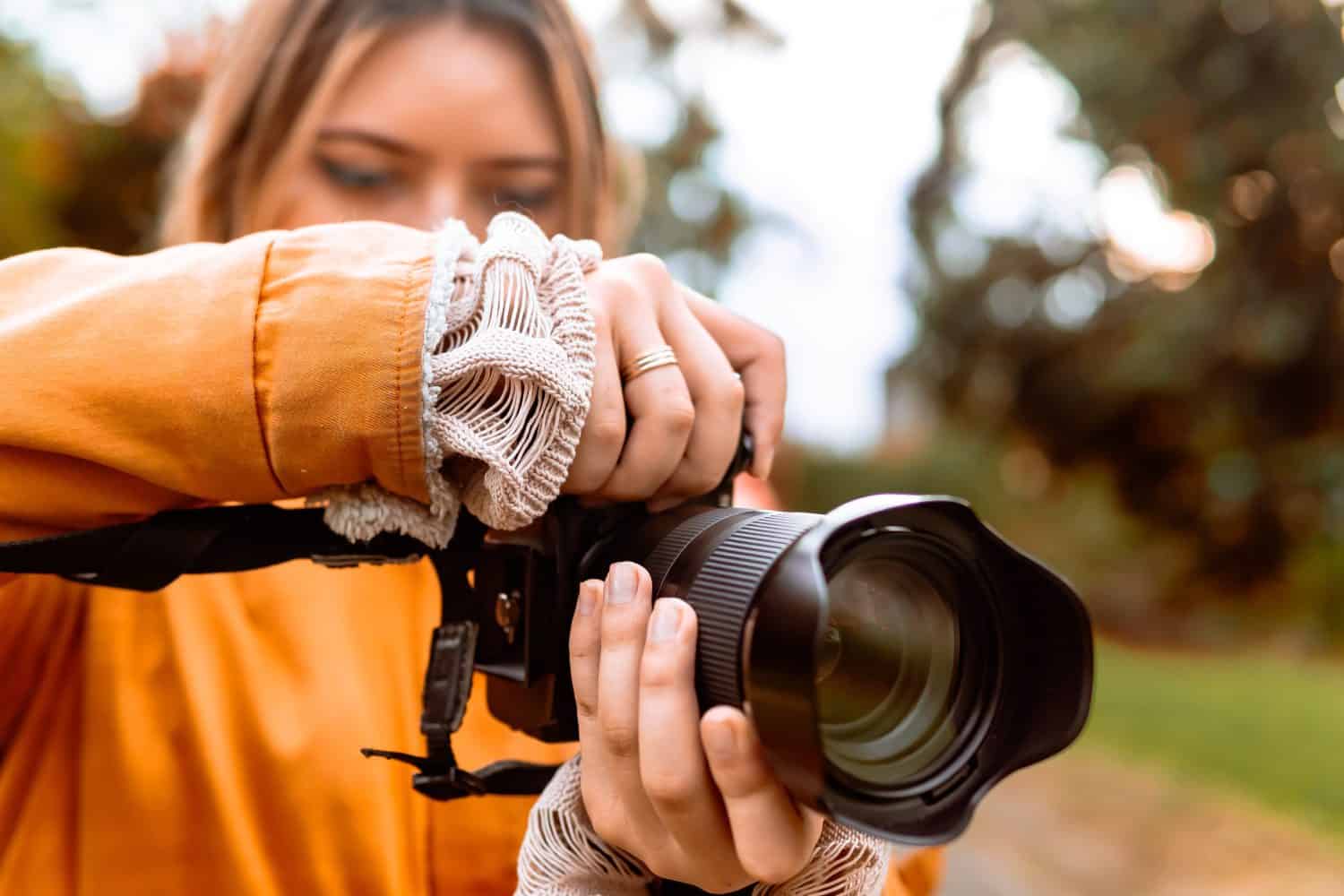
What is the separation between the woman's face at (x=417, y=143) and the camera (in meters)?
1.26

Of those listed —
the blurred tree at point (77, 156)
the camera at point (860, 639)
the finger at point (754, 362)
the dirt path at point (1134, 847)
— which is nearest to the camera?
the camera at point (860, 639)

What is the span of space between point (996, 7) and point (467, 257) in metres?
6.73

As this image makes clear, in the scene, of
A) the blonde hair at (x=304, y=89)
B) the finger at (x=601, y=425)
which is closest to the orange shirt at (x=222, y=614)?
the finger at (x=601, y=425)

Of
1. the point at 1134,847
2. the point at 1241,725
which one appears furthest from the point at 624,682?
the point at 1241,725

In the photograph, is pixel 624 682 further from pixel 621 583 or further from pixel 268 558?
pixel 268 558

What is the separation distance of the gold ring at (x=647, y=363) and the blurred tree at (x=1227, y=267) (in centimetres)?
547

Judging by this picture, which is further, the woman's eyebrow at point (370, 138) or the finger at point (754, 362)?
the woman's eyebrow at point (370, 138)

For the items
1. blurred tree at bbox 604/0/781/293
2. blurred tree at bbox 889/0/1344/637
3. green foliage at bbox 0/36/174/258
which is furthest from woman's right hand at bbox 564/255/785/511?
blurred tree at bbox 604/0/781/293

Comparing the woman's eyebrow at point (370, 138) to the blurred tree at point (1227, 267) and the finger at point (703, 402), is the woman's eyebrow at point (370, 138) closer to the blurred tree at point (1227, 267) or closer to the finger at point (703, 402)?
the finger at point (703, 402)

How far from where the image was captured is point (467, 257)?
75cm

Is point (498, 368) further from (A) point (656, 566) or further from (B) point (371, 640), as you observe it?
(B) point (371, 640)

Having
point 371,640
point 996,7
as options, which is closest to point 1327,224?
point 996,7

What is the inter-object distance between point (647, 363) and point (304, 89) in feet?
2.50

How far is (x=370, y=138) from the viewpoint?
1.25m
